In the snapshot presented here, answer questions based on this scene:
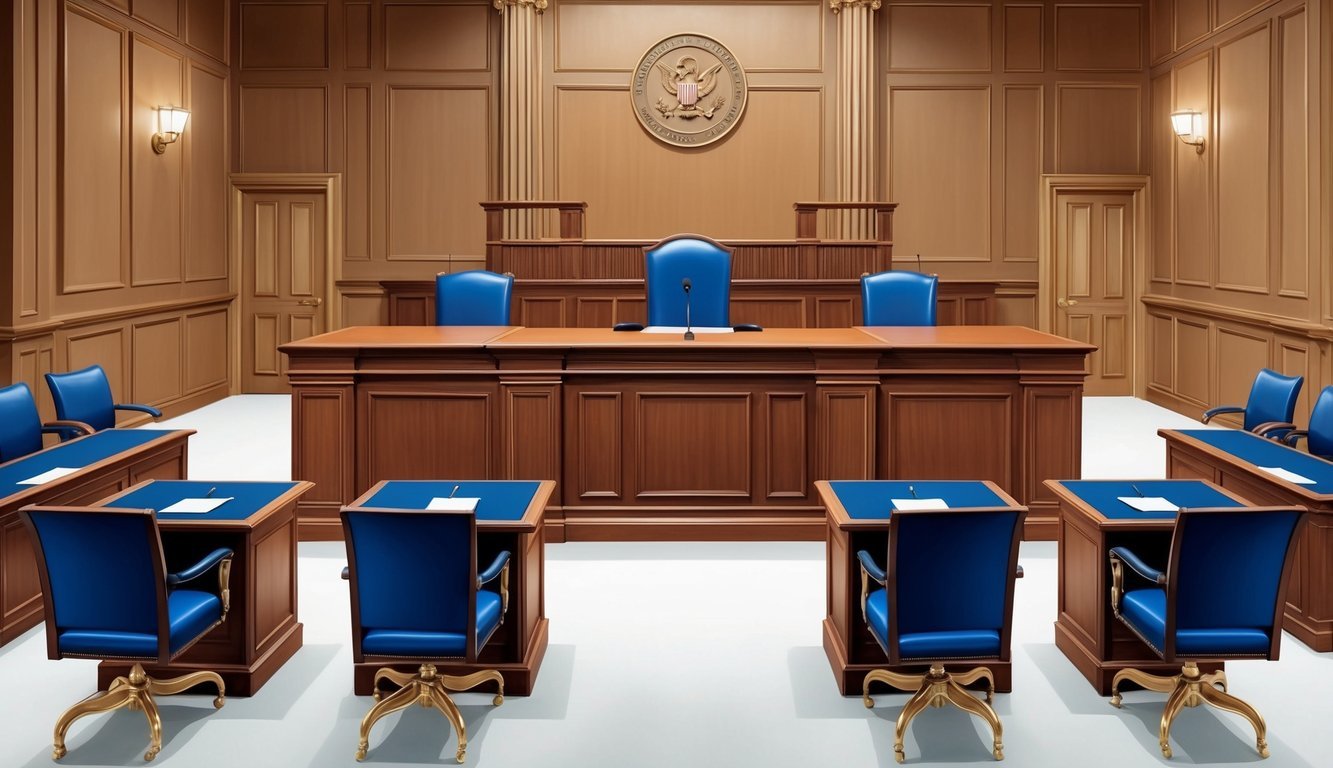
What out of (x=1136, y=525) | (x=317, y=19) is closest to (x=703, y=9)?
(x=317, y=19)

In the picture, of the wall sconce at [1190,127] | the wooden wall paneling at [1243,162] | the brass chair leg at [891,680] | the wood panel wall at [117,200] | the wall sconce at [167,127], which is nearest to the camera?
the brass chair leg at [891,680]

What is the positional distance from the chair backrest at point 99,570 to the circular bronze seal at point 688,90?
25.7 ft

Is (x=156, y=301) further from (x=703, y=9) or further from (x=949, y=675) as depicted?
(x=949, y=675)

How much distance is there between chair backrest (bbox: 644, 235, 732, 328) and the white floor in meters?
2.75

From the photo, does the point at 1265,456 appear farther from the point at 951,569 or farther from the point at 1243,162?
the point at 1243,162

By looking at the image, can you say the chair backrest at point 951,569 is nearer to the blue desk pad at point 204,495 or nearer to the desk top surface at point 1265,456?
the desk top surface at point 1265,456

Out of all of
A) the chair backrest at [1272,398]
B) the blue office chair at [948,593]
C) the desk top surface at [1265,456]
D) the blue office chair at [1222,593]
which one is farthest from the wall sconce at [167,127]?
the blue office chair at [1222,593]

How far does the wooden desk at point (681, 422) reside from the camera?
5.58 metres

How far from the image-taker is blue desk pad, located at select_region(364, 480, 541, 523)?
12.4ft

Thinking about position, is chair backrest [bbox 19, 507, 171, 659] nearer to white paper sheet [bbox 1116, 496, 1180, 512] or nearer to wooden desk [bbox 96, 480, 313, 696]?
wooden desk [bbox 96, 480, 313, 696]

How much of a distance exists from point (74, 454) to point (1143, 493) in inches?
160

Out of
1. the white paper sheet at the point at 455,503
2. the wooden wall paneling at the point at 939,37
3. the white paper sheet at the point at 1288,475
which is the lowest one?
the white paper sheet at the point at 455,503

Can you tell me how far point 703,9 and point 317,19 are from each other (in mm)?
3339

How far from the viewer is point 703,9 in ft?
34.5
